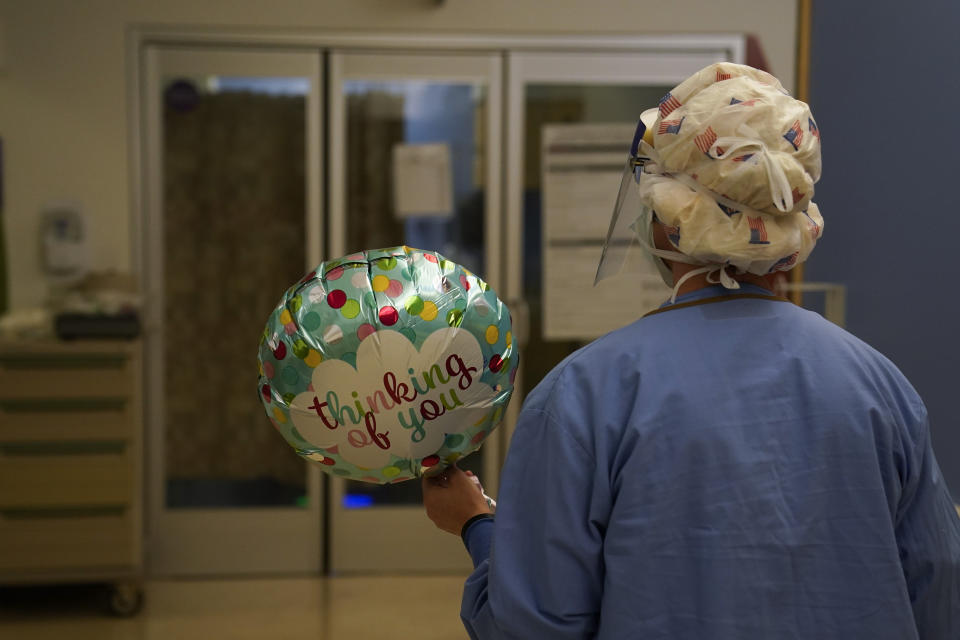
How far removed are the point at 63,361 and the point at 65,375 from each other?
0.17 feet

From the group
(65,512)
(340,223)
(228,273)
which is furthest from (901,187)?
(65,512)

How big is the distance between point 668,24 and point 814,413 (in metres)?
3.08

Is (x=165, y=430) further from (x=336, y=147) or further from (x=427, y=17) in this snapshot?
(x=427, y=17)

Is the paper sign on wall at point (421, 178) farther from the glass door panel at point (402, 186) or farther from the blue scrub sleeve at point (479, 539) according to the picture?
the blue scrub sleeve at point (479, 539)

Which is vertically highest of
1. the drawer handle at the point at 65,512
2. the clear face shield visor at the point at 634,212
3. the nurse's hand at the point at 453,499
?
the clear face shield visor at the point at 634,212

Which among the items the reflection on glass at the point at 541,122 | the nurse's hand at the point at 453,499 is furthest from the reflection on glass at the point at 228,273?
the nurse's hand at the point at 453,499

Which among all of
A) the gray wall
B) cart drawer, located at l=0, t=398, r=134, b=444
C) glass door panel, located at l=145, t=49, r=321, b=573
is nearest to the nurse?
the gray wall

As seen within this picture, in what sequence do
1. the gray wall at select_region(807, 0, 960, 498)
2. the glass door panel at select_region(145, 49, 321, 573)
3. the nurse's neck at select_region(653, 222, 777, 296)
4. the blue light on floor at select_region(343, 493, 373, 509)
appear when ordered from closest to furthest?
the nurse's neck at select_region(653, 222, 777, 296)
the gray wall at select_region(807, 0, 960, 498)
the glass door panel at select_region(145, 49, 321, 573)
the blue light on floor at select_region(343, 493, 373, 509)

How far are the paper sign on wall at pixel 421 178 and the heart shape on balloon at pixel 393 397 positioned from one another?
261 cm

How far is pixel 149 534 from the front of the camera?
3.84 meters

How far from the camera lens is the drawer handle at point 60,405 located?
10.9 ft

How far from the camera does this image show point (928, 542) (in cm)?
114

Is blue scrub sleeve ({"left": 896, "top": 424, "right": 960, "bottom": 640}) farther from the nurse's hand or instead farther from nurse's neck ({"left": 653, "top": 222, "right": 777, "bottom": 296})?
the nurse's hand

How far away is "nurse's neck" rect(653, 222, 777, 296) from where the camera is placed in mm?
1149
